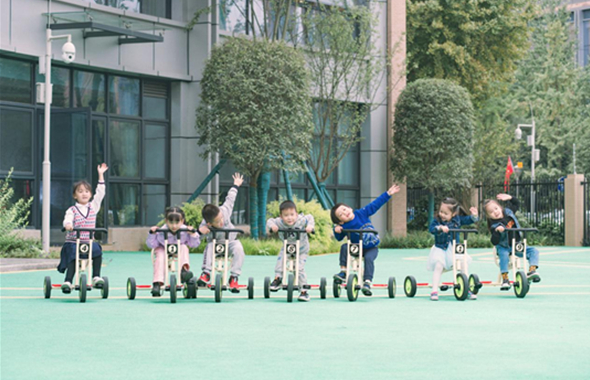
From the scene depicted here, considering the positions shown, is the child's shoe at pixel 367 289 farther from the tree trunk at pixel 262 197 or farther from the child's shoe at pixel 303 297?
the tree trunk at pixel 262 197

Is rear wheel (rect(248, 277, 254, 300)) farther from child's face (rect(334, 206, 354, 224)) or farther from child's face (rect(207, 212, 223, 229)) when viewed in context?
child's face (rect(334, 206, 354, 224))

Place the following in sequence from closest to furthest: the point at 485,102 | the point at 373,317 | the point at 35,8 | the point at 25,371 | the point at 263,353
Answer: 1. the point at 25,371
2. the point at 263,353
3. the point at 373,317
4. the point at 35,8
5. the point at 485,102

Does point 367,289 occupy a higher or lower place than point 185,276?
lower

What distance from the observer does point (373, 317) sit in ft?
31.0

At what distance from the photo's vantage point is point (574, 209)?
1142 inches

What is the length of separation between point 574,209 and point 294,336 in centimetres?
2281

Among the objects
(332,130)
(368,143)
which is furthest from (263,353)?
(368,143)

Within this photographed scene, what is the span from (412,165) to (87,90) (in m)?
10.8

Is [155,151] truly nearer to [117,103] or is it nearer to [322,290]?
[117,103]

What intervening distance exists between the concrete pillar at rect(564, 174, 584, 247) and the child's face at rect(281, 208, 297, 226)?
64.3 feet

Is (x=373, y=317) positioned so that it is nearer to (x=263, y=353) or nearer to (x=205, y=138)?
(x=263, y=353)

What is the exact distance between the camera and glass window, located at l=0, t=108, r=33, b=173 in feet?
69.5

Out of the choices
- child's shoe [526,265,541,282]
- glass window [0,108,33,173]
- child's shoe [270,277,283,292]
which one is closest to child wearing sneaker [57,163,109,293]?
child's shoe [270,277,283,292]

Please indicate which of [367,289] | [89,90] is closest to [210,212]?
[367,289]
